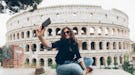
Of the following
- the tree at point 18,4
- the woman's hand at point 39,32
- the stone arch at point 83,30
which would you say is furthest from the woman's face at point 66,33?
the stone arch at point 83,30

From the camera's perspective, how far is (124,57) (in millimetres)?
44656

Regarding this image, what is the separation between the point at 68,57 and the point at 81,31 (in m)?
39.9

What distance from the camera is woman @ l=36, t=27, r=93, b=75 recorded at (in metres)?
3.74

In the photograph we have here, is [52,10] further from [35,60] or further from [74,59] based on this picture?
[74,59]

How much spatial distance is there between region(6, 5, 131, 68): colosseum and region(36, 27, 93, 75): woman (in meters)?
37.1

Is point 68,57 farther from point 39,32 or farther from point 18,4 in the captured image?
point 18,4

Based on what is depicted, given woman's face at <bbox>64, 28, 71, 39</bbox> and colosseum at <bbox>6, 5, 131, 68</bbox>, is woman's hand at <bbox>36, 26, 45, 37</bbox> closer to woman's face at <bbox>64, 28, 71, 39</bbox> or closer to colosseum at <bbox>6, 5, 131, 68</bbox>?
woman's face at <bbox>64, 28, 71, 39</bbox>

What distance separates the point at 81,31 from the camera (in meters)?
43.7

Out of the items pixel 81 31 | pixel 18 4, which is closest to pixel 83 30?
pixel 81 31

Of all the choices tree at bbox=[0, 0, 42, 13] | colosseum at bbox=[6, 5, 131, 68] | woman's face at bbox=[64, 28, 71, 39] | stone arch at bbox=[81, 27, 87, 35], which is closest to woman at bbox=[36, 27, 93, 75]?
woman's face at bbox=[64, 28, 71, 39]

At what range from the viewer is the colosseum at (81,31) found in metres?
42.5

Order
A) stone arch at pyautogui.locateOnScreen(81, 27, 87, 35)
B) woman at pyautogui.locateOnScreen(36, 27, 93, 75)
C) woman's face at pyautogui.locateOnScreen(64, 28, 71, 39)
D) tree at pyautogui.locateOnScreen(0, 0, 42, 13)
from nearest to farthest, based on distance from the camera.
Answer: woman at pyautogui.locateOnScreen(36, 27, 93, 75), woman's face at pyautogui.locateOnScreen(64, 28, 71, 39), tree at pyautogui.locateOnScreen(0, 0, 42, 13), stone arch at pyautogui.locateOnScreen(81, 27, 87, 35)

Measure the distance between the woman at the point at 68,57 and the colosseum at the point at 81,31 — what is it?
122ft

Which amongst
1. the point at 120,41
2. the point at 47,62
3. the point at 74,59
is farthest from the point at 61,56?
the point at 120,41
